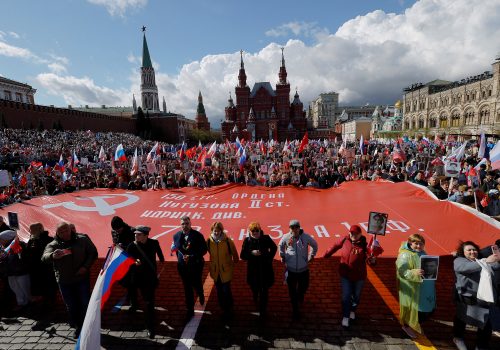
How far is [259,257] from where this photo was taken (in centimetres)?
429

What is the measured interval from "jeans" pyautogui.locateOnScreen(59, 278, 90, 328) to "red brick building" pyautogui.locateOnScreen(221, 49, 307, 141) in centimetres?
7205

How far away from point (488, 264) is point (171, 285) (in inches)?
209

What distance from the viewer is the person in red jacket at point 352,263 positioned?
13.4ft

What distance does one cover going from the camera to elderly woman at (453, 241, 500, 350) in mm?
3402

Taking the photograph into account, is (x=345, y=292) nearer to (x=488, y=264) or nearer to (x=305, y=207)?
(x=488, y=264)

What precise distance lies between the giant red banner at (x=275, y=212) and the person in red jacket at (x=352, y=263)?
1.41ft

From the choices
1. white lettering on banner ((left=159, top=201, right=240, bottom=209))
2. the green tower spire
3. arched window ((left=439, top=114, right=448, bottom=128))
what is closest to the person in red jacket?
white lettering on banner ((left=159, top=201, right=240, bottom=209))

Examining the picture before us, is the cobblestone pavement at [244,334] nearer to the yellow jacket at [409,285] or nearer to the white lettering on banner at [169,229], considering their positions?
the yellow jacket at [409,285]

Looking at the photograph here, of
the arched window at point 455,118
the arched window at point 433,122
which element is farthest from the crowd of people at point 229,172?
the arched window at point 433,122

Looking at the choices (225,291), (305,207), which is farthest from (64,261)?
(305,207)

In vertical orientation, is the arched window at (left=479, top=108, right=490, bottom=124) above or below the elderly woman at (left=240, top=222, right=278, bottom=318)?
above

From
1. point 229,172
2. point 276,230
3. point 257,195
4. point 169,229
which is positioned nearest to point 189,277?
point 169,229

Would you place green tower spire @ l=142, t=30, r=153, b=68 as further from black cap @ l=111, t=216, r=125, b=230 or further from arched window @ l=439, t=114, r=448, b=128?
black cap @ l=111, t=216, r=125, b=230

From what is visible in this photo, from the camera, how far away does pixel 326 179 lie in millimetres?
12648
